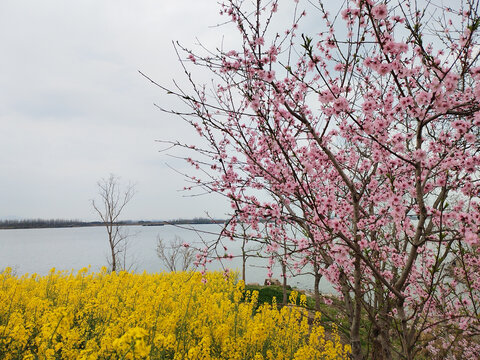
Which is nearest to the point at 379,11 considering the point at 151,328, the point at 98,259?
the point at 151,328

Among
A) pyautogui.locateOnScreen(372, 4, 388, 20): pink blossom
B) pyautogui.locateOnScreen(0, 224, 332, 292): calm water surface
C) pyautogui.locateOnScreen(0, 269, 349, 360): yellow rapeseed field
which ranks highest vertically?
pyautogui.locateOnScreen(372, 4, 388, 20): pink blossom

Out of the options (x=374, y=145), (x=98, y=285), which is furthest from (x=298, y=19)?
(x=98, y=285)

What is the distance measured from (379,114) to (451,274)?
3.01 meters

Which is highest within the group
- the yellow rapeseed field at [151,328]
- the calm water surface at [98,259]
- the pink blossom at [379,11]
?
the pink blossom at [379,11]

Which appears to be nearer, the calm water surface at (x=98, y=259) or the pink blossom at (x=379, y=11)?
the pink blossom at (x=379, y=11)

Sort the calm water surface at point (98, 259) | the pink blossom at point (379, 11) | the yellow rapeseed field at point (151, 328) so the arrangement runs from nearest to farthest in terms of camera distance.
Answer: the pink blossom at point (379, 11) < the yellow rapeseed field at point (151, 328) < the calm water surface at point (98, 259)

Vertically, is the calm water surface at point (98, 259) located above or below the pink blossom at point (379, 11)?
below

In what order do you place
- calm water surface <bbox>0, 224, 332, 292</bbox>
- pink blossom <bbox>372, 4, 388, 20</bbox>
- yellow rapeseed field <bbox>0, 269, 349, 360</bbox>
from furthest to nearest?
calm water surface <bbox>0, 224, 332, 292</bbox>, yellow rapeseed field <bbox>0, 269, 349, 360</bbox>, pink blossom <bbox>372, 4, 388, 20</bbox>

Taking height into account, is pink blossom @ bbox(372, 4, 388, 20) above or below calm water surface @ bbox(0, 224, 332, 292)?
above

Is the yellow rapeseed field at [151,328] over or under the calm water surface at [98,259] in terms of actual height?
over

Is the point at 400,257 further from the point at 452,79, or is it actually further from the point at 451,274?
the point at 452,79

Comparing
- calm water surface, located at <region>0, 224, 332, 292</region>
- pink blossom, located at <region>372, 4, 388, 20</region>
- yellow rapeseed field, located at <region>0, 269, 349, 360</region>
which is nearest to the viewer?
pink blossom, located at <region>372, 4, 388, 20</region>

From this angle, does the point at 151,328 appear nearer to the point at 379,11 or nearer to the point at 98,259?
the point at 379,11

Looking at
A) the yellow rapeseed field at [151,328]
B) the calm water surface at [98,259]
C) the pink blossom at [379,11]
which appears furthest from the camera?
the calm water surface at [98,259]
